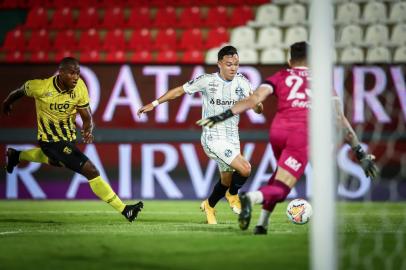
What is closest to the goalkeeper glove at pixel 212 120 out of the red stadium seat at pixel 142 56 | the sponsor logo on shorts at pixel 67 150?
the sponsor logo on shorts at pixel 67 150

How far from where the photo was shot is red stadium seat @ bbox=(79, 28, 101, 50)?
16.0 m

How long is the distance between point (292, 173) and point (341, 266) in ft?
5.38

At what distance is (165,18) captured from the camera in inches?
653

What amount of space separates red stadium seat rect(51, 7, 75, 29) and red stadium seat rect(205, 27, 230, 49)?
10.1ft

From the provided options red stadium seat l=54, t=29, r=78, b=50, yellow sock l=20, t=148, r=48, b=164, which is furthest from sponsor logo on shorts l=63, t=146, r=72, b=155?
red stadium seat l=54, t=29, r=78, b=50

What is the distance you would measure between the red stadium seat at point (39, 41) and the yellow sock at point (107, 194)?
289 inches

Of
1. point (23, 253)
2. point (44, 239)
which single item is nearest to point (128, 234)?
point (44, 239)

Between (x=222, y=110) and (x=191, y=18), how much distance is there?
7.40 m

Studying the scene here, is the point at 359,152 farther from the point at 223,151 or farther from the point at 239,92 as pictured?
the point at 239,92

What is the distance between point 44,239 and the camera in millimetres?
7719

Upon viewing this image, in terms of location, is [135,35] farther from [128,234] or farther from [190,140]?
[128,234]


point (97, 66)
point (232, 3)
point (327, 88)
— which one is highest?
point (232, 3)

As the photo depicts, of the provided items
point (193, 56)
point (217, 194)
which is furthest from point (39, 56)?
point (217, 194)

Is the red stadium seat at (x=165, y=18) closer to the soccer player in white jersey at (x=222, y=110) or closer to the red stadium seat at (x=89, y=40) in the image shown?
the red stadium seat at (x=89, y=40)
